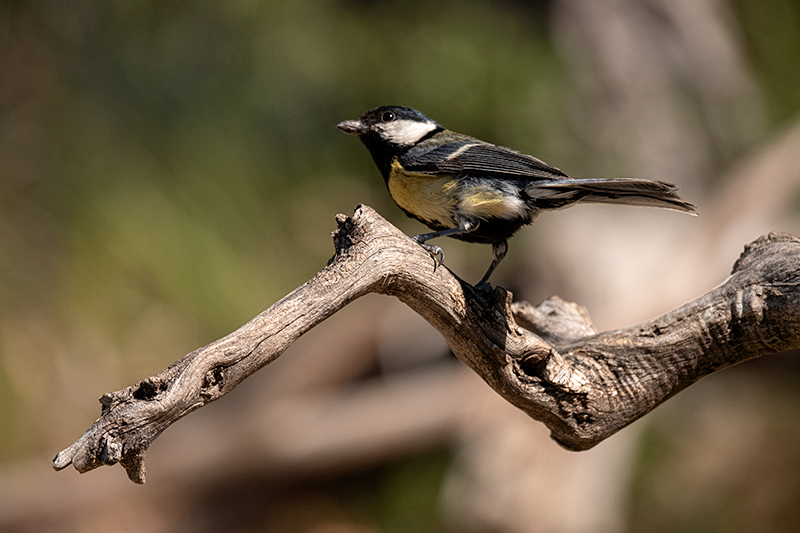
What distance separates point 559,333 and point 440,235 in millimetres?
526

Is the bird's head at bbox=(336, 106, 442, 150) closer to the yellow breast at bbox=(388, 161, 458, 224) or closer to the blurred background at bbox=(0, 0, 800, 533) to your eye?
the yellow breast at bbox=(388, 161, 458, 224)

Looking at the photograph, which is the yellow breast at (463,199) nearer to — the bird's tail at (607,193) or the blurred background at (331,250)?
the bird's tail at (607,193)

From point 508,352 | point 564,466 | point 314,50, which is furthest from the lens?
point 314,50

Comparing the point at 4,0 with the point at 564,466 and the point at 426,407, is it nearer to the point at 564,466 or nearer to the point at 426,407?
the point at 426,407

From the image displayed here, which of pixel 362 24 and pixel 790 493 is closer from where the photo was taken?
pixel 790 493

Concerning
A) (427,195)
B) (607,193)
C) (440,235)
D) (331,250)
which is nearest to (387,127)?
(427,195)

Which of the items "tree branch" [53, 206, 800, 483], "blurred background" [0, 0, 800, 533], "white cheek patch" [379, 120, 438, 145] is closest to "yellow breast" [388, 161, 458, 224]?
"white cheek patch" [379, 120, 438, 145]

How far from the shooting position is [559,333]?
2143 millimetres

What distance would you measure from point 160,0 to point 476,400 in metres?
4.00

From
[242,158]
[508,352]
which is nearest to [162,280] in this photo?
[242,158]

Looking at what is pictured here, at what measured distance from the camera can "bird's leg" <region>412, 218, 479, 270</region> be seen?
5.60ft

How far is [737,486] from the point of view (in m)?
5.52

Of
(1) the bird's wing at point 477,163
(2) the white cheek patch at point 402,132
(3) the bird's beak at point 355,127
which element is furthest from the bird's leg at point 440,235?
(3) the bird's beak at point 355,127

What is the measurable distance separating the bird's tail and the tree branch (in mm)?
271
